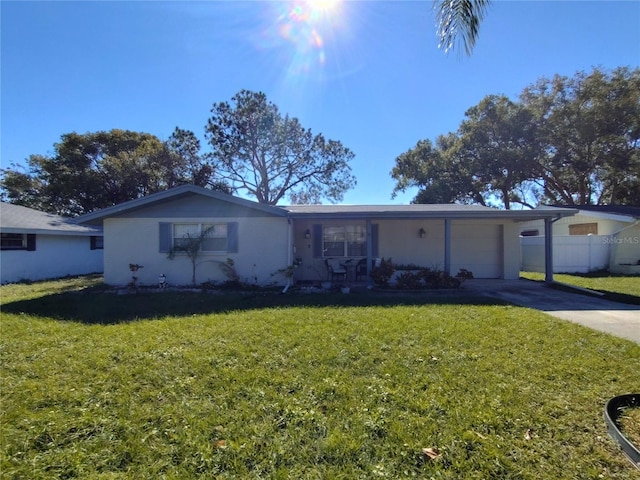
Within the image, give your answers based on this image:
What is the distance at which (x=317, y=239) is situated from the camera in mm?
11789

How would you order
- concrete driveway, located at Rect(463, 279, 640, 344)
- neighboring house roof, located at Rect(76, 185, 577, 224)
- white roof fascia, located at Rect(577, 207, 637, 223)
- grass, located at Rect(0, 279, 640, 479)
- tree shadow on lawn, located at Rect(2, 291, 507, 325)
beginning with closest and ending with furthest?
grass, located at Rect(0, 279, 640, 479), concrete driveway, located at Rect(463, 279, 640, 344), tree shadow on lawn, located at Rect(2, 291, 507, 325), neighboring house roof, located at Rect(76, 185, 577, 224), white roof fascia, located at Rect(577, 207, 637, 223)

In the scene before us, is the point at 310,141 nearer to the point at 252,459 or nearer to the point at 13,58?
the point at 13,58

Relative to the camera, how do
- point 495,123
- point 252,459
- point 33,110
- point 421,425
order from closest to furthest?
point 252,459, point 421,425, point 33,110, point 495,123

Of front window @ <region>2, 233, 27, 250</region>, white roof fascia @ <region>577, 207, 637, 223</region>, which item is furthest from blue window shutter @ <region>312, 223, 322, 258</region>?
white roof fascia @ <region>577, 207, 637, 223</region>

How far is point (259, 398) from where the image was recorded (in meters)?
3.25

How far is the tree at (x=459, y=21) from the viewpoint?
404 cm

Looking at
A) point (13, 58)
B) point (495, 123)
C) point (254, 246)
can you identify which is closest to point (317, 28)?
point (254, 246)

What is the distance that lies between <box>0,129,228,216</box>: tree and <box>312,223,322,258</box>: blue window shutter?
14959 mm

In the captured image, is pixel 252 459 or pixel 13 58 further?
pixel 13 58

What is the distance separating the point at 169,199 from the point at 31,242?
745 cm

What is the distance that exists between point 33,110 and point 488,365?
15.9m

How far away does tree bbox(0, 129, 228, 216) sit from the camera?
2122cm

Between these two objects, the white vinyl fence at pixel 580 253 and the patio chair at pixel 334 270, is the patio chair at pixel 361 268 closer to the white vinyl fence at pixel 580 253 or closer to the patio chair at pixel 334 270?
the patio chair at pixel 334 270

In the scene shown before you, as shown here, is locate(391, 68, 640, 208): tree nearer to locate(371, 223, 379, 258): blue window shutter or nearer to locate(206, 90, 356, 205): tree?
locate(206, 90, 356, 205): tree
